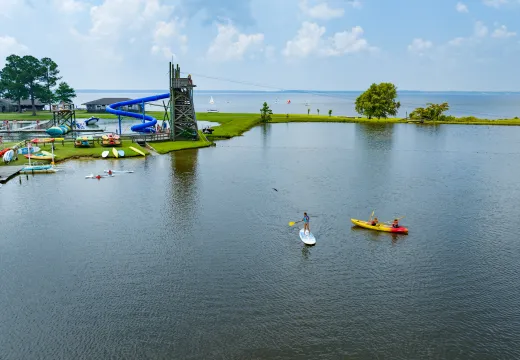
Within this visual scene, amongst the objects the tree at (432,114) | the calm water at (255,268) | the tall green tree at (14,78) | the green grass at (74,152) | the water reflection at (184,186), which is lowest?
the calm water at (255,268)

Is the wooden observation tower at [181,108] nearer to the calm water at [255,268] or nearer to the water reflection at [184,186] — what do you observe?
the water reflection at [184,186]

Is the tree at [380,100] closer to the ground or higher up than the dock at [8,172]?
higher up

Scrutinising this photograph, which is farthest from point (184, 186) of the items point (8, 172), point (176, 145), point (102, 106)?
point (102, 106)

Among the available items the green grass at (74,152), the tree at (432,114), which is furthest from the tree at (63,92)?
the tree at (432,114)

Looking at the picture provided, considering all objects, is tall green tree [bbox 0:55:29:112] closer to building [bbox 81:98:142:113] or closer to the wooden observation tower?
building [bbox 81:98:142:113]

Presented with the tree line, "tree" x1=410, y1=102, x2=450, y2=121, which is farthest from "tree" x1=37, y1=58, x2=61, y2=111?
"tree" x1=410, y1=102, x2=450, y2=121

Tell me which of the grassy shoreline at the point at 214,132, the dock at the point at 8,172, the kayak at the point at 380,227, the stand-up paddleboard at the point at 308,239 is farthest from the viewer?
the grassy shoreline at the point at 214,132

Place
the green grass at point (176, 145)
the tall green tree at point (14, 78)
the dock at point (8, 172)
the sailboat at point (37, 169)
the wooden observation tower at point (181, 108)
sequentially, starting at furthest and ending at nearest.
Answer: the tall green tree at point (14, 78), the wooden observation tower at point (181, 108), the green grass at point (176, 145), the sailboat at point (37, 169), the dock at point (8, 172)
